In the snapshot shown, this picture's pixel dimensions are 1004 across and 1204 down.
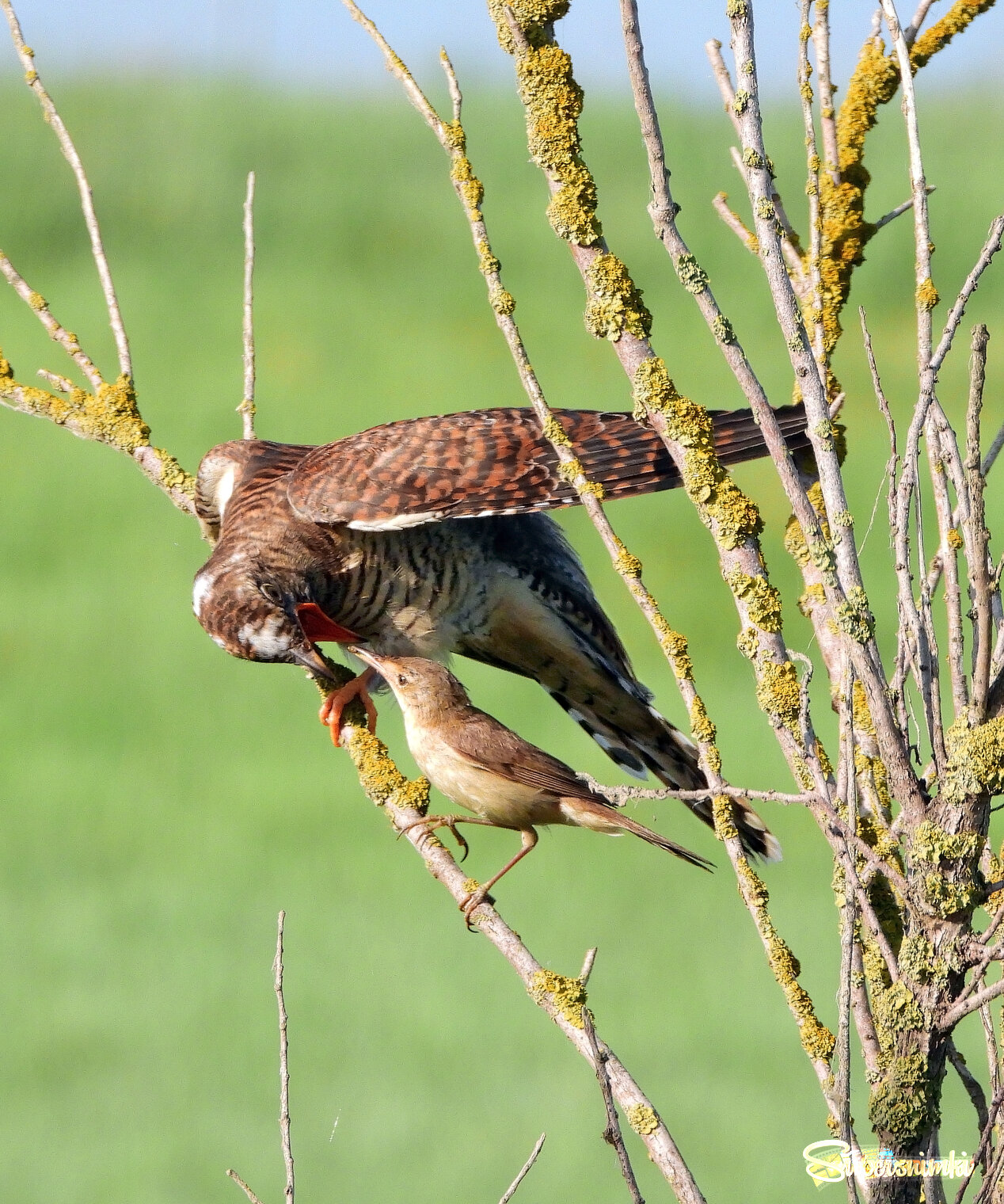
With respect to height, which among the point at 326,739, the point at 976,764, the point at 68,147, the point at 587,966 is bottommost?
the point at 326,739

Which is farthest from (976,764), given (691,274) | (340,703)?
(340,703)

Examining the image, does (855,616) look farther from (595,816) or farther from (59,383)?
(59,383)

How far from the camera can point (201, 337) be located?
2791 centimetres

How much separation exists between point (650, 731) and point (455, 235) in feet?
88.0

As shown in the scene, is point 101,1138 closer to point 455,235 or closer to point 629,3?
point 629,3

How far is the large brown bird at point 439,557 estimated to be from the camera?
3.98 m

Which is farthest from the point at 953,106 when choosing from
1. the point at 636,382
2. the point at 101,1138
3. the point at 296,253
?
the point at 636,382

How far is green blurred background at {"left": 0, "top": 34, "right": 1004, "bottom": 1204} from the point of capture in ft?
46.7

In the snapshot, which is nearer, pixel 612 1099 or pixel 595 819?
pixel 612 1099

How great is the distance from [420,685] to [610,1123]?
6.01 ft

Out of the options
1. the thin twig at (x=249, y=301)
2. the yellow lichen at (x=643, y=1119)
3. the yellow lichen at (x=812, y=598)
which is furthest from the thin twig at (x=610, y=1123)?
the thin twig at (x=249, y=301)

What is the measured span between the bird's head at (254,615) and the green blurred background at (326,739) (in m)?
4.50

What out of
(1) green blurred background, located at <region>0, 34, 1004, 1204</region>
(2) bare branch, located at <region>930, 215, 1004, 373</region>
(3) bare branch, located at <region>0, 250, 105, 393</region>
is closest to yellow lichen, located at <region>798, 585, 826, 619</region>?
(2) bare branch, located at <region>930, 215, 1004, 373</region>

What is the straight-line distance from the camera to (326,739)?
68.6ft
